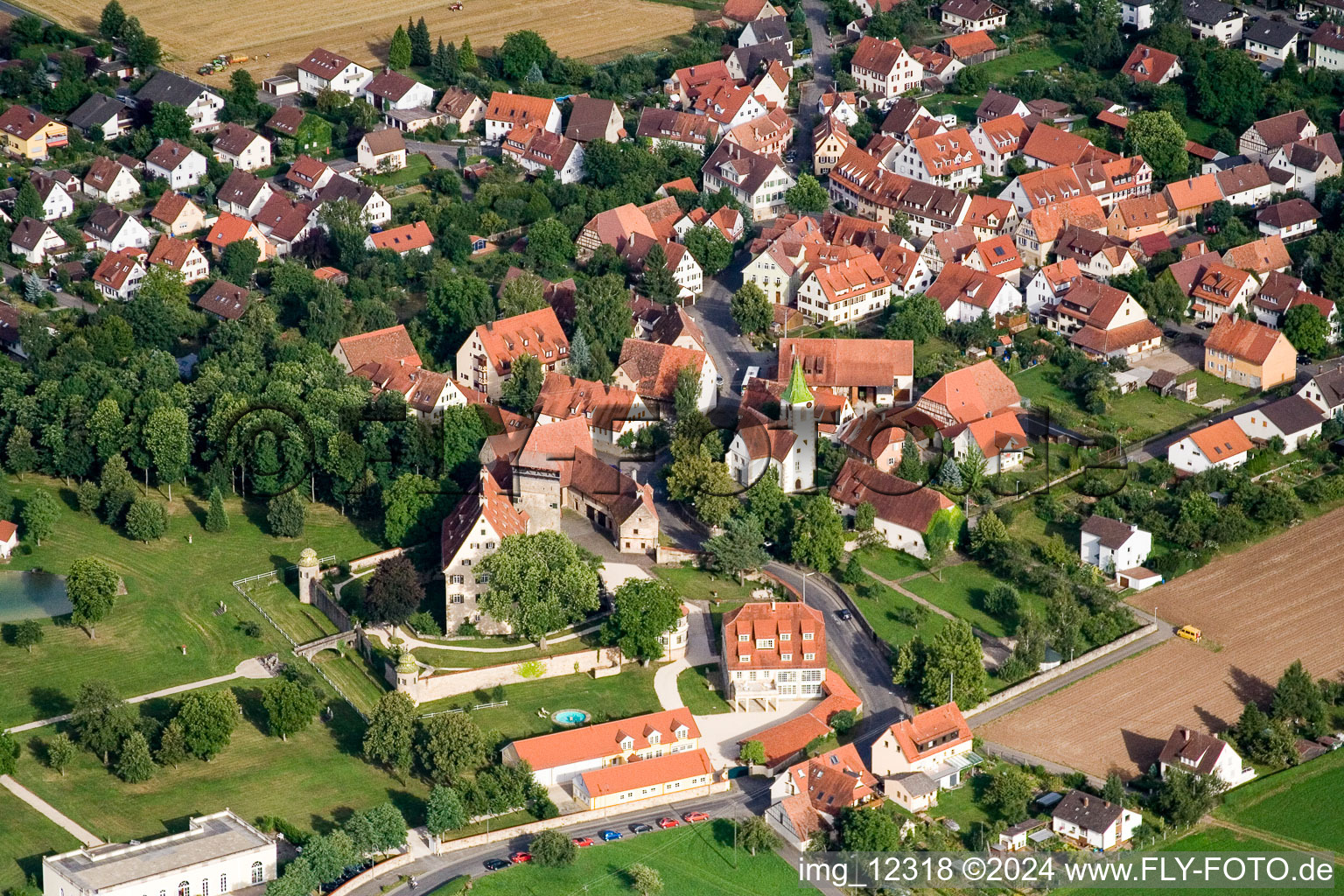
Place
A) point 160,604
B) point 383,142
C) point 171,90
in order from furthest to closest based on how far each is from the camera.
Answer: point 171,90, point 383,142, point 160,604

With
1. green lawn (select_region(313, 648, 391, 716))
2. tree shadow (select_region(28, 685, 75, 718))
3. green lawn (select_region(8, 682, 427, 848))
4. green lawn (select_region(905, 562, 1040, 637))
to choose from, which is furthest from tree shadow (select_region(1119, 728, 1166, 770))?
tree shadow (select_region(28, 685, 75, 718))

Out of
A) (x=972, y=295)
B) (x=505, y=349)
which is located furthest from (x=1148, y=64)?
(x=505, y=349)

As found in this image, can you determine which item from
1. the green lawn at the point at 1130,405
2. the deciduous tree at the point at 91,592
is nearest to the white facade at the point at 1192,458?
the green lawn at the point at 1130,405

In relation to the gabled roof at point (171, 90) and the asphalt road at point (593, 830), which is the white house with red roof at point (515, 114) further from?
the asphalt road at point (593, 830)

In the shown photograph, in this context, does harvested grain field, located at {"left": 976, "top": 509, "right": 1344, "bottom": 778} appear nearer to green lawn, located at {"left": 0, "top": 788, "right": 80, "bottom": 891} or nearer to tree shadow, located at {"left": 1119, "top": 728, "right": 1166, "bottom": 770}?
tree shadow, located at {"left": 1119, "top": 728, "right": 1166, "bottom": 770}

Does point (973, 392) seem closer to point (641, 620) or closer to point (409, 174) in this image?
point (641, 620)

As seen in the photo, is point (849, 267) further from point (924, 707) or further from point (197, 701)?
point (197, 701)
